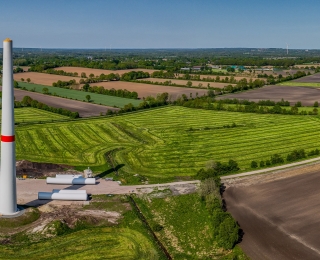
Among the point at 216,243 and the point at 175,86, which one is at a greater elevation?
the point at 175,86

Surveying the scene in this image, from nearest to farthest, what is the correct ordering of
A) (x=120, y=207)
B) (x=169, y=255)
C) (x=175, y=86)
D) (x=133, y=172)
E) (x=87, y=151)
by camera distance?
(x=169, y=255), (x=120, y=207), (x=133, y=172), (x=87, y=151), (x=175, y=86)

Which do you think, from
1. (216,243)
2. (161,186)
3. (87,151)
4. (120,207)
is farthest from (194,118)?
(216,243)

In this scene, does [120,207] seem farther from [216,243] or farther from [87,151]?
[87,151]

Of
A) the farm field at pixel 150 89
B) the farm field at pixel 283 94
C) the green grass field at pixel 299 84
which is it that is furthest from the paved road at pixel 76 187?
the green grass field at pixel 299 84

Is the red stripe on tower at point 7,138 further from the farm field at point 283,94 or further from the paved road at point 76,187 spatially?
the farm field at point 283,94

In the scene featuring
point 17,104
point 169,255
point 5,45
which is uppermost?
point 5,45

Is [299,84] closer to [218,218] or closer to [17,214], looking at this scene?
[218,218]
